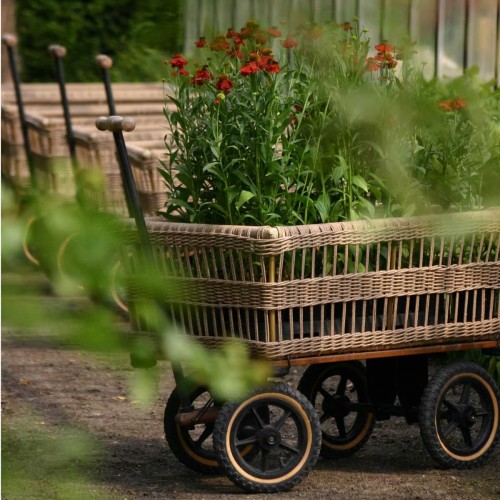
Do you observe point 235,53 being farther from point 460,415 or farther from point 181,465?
point 181,465

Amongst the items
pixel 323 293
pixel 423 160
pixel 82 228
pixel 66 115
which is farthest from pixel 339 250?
pixel 66 115

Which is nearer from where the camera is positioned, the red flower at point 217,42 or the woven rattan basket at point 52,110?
the red flower at point 217,42

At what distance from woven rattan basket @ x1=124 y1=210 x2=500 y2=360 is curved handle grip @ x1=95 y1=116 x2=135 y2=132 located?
51 centimetres

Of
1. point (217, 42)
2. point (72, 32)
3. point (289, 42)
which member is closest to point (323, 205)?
point (289, 42)

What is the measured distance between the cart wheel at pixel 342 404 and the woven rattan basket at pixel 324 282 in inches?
14.0

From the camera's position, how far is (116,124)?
2521mm

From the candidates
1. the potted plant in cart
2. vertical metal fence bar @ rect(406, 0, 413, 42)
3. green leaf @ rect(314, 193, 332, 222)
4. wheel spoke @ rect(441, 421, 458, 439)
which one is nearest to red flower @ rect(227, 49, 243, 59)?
the potted plant in cart

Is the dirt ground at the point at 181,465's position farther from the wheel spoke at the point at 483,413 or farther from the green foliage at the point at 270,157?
the green foliage at the point at 270,157

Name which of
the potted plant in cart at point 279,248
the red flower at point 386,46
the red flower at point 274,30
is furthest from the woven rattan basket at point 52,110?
the red flower at point 274,30

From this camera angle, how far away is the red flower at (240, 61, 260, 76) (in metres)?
2.98

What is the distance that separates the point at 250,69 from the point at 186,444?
1.19 meters

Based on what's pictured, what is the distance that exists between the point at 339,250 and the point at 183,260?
431 mm

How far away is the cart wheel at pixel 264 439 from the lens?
3186 mm

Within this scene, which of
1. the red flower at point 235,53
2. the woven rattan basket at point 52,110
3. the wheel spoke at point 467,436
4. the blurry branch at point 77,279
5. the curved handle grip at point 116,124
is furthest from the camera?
the woven rattan basket at point 52,110
